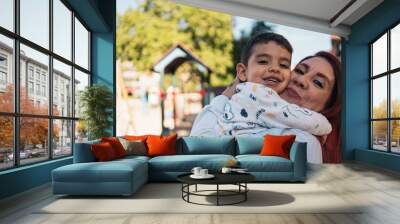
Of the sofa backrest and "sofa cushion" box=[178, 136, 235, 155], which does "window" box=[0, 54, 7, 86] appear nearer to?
"sofa cushion" box=[178, 136, 235, 155]

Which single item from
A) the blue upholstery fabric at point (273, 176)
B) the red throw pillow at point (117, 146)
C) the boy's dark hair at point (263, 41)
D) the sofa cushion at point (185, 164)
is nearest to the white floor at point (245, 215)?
the blue upholstery fabric at point (273, 176)

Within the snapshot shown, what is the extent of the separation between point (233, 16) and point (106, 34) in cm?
317

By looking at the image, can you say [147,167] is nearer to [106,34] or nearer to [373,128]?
[106,34]

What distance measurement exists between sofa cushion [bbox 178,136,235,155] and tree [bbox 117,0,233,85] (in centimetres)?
307

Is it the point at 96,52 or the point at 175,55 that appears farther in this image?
the point at 175,55

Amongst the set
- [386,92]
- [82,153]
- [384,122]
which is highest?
[386,92]

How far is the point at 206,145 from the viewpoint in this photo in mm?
7301

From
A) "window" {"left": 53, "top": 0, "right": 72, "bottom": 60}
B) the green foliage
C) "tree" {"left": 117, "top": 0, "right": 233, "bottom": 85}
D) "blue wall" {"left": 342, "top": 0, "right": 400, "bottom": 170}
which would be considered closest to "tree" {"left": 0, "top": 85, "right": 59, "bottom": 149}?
the green foliage

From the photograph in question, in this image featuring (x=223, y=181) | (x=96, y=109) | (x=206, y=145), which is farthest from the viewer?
(x=96, y=109)

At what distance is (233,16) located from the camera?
33.2 ft

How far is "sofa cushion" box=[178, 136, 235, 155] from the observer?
7254 millimetres

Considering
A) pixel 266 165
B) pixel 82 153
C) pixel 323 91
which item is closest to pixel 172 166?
pixel 82 153

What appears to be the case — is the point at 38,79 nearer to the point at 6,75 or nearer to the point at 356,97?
the point at 6,75

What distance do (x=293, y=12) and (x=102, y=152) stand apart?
19.2ft
